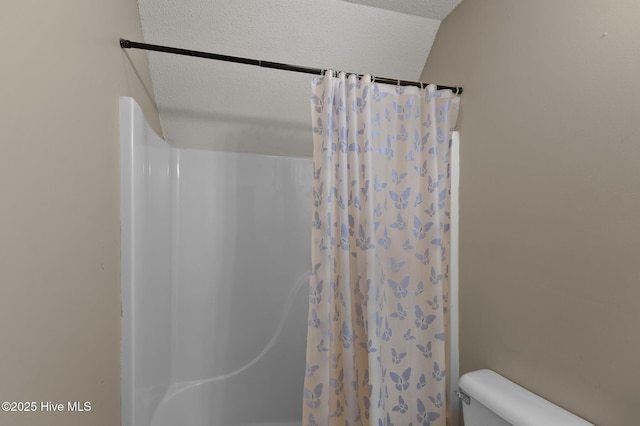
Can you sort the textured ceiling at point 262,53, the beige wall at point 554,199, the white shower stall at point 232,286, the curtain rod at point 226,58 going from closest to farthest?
the beige wall at point 554,199 → the curtain rod at point 226,58 → the textured ceiling at point 262,53 → the white shower stall at point 232,286

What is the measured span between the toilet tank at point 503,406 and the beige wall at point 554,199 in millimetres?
49

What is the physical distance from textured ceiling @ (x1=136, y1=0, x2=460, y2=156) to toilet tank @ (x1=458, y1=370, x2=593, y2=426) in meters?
1.57

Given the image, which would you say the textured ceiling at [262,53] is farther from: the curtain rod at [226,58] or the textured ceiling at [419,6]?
the curtain rod at [226,58]

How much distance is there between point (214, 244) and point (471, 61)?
170 cm

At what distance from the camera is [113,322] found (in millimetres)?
1023

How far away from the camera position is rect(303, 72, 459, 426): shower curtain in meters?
1.21

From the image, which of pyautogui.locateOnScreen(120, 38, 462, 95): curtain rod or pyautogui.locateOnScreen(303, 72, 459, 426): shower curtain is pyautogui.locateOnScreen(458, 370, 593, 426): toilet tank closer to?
pyautogui.locateOnScreen(303, 72, 459, 426): shower curtain

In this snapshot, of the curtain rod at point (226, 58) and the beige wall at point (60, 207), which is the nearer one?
the beige wall at point (60, 207)

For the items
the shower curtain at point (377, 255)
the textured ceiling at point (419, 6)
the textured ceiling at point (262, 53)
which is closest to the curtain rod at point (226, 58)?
the shower curtain at point (377, 255)

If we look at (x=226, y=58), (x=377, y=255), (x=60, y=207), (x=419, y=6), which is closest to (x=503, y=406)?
(x=377, y=255)

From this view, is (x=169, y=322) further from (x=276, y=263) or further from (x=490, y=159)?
(x=490, y=159)

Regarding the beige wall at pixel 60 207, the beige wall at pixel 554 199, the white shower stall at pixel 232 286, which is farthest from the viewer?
the white shower stall at pixel 232 286

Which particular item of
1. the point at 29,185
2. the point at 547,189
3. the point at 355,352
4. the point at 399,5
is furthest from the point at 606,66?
the point at 29,185

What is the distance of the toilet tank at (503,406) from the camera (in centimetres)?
94
